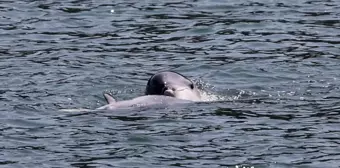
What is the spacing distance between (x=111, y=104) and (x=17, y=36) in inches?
217

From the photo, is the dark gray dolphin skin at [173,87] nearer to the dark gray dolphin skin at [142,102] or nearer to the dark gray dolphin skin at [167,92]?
the dark gray dolphin skin at [167,92]

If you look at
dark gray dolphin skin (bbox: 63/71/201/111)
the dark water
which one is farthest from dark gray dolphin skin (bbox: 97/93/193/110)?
the dark water

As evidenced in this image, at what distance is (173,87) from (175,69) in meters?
2.27

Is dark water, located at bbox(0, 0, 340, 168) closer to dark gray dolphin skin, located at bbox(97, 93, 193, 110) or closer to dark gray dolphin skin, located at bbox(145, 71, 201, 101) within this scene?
dark gray dolphin skin, located at bbox(97, 93, 193, 110)

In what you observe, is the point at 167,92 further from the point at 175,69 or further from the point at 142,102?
the point at 175,69

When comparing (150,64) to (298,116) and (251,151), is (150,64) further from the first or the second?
(251,151)

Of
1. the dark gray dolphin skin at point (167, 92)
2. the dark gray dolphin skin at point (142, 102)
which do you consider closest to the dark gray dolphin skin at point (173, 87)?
the dark gray dolphin skin at point (167, 92)

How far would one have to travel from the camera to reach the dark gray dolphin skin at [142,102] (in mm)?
12676

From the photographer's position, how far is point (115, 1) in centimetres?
2061

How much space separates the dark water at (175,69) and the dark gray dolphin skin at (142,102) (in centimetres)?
19

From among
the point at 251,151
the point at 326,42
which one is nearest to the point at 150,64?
the point at 326,42

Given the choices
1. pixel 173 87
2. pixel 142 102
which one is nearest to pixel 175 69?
pixel 173 87

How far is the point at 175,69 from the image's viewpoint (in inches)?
614

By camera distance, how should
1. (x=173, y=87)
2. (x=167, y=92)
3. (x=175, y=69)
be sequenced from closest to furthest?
(x=167, y=92)
(x=173, y=87)
(x=175, y=69)
